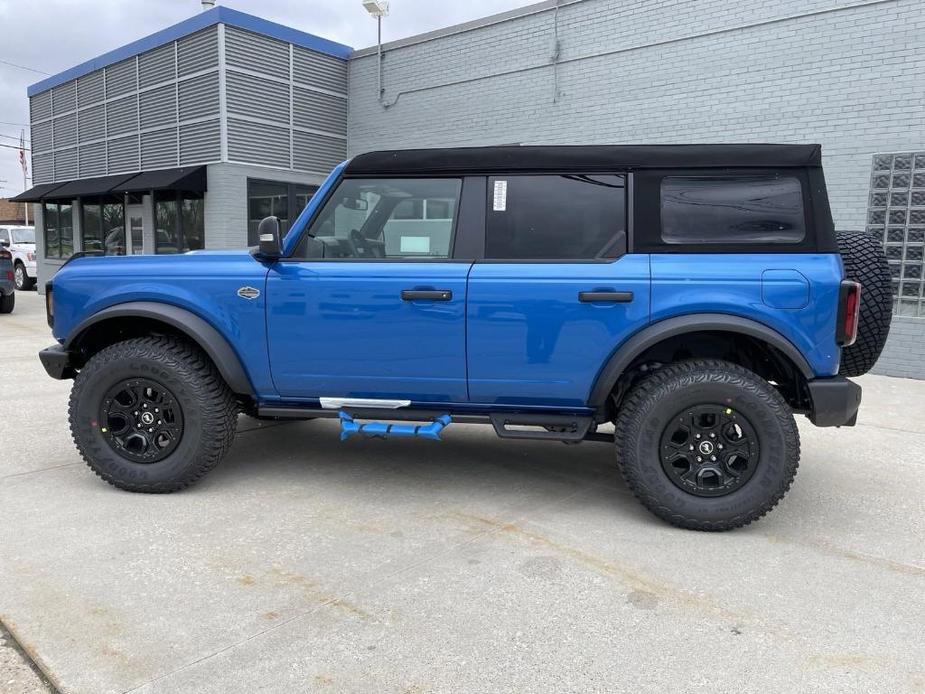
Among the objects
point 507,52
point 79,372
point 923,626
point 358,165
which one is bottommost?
point 923,626

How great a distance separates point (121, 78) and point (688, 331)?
1595 cm

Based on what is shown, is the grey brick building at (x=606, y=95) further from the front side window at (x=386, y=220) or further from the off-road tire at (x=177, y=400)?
the off-road tire at (x=177, y=400)

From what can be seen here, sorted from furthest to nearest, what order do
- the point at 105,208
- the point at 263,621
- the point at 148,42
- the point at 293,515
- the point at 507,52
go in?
the point at 105,208 → the point at 148,42 → the point at 507,52 → the point at 293,515 → the point at 263,621

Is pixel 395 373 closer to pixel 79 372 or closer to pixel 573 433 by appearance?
pixel 573 433

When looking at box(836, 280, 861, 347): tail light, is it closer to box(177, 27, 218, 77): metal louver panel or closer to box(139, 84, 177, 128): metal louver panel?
box(177, 27, 218, 77): metal louver panel

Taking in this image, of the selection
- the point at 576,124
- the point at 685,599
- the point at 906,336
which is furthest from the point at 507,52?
the point at 685,599

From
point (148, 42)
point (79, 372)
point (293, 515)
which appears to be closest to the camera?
point (293, 515)

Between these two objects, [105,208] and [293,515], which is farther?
[105,208]

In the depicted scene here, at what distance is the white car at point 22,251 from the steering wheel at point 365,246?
18032 mm

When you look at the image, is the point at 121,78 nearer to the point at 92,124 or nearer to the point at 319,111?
the point at 92,124

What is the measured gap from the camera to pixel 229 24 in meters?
12.9

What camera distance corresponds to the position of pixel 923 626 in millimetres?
2668

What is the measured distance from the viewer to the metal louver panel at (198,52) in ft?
42.7

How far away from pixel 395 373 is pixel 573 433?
0.98m
